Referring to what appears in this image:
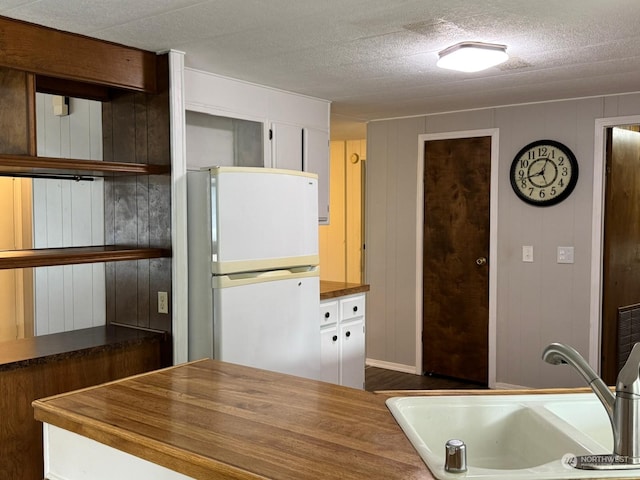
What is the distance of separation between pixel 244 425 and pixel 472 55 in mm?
2111

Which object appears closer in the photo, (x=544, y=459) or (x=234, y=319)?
(x=544, y=459)

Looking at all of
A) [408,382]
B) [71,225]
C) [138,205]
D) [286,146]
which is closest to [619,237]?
[408,382]

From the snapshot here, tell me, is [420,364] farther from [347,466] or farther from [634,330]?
[347,466]

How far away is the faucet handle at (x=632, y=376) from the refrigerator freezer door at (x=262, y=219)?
1982 millimetres

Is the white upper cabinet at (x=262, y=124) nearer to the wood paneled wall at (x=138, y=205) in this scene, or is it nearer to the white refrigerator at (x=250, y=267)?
the wood paneled wall at (x=138, y=205)

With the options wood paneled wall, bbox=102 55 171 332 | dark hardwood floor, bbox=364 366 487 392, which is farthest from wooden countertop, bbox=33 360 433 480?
dark hardwood floor, bbox=364 366 487 392

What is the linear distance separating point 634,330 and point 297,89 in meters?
3.09

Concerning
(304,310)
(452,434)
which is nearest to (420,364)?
(304,310)

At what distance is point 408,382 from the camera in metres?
4.93

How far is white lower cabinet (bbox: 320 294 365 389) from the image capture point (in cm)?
392

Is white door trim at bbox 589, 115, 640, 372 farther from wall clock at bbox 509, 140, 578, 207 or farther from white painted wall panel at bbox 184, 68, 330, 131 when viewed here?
white painted wall panel at bbox 184, 68, 330, 131

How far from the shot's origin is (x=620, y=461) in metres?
1.32

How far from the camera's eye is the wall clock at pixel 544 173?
4348 millimetres

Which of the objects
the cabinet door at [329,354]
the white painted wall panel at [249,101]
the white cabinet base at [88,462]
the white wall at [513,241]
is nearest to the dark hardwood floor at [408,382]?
the white wall at [513,241]
